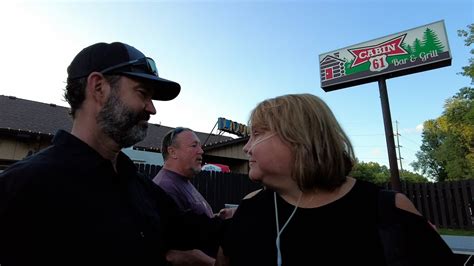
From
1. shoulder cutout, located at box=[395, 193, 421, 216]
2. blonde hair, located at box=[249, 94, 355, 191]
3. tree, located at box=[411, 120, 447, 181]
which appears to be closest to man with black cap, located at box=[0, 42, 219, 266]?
blonde hair, located at box=[249, 94, 355, 191]

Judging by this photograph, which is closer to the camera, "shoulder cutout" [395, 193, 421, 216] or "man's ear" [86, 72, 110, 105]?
"shoulder cutout" [395, 193, 421, 216]

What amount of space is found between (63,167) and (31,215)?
264mm

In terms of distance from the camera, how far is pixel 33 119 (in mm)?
16125

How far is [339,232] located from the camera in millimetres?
1254

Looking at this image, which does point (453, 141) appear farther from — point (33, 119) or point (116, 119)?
point (116, 119)

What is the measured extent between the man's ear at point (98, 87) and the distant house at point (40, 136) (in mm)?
11382

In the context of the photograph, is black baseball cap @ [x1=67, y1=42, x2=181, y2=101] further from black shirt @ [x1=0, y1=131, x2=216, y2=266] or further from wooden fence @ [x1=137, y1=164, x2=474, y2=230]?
wooden fence @ [x1=137, y1=164, x2=474, y2=230]

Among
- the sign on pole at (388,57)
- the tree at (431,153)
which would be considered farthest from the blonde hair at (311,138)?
the tree at (431,153)

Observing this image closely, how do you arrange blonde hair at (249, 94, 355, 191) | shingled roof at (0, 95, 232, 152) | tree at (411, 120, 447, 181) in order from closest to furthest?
1. blonde hair at (249, 94, 355, 191)
2. shingled roof at (0, 95, 232, 152)
3. tree at (411, 120, 447, 181)

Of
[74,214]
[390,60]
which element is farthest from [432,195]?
[74,214]

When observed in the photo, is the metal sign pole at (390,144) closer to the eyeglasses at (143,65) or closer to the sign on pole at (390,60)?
the sign on pole at (390,60)

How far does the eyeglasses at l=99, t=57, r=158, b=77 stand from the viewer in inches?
64.8

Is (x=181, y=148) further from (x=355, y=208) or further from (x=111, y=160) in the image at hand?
(x=355, y=208)

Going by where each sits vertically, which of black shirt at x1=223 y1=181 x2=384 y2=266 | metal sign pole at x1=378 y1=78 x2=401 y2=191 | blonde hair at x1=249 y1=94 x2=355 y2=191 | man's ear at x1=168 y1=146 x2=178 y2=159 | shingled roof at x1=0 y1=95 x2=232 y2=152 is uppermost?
shingled roof at x1=0 y1=95 x2=232 y2=152
